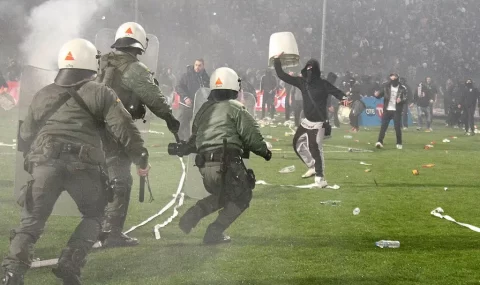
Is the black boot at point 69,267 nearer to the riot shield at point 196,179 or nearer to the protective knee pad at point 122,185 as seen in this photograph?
the protective knee pad at point 122,185

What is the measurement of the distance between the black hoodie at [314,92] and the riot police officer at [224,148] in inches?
202

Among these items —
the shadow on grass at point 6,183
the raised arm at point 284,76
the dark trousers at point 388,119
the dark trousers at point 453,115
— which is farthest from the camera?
the dark trousers at point 453,115

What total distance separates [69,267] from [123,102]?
2.33m

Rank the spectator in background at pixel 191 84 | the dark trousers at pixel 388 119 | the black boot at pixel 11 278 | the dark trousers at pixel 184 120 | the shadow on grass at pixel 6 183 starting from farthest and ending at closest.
A: the dark trousers at pixel 388 119 → the dark trousers at pixel 184 120 → the spectator in background at pixel 191 84 → the shadow on grass at pixel 6 183 → the black boot at pixel 11 278

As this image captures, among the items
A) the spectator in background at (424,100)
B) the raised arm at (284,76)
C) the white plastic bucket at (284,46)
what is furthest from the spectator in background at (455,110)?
the white plastic bucket at (284,46)

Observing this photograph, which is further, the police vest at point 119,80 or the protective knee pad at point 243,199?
the protective knee pad at point 243,199

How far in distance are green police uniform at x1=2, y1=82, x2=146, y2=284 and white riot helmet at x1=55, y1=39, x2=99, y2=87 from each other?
0.28 feet

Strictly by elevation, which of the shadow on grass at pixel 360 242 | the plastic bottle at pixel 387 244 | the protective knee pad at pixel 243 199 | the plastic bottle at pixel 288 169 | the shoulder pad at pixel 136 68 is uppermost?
the shoulder pad at pixel 136 68

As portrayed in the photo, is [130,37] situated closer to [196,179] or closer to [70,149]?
[70,149]

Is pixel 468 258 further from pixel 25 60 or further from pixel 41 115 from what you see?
pixel 25 60

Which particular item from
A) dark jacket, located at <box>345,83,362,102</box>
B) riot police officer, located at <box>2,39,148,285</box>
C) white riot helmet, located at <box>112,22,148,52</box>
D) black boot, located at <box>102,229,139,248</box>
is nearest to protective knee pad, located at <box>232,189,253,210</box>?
black boot, located at <box>102,229,139,248</box>

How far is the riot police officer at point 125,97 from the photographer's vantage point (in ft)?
25.8

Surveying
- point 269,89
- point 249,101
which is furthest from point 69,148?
point 269,89

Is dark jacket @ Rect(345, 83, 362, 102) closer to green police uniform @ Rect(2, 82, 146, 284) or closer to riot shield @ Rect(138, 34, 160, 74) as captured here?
riot shield @ Rect(138, 34, 160, 74)
